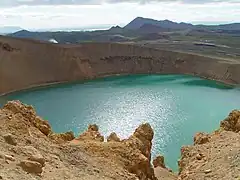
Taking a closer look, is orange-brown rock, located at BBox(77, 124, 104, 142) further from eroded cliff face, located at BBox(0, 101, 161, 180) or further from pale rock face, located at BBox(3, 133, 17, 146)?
pale rock face, located at BBox(3, 133, 17, 146)

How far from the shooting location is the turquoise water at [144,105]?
35.4m

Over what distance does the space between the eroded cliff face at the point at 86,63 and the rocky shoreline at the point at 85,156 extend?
161ft

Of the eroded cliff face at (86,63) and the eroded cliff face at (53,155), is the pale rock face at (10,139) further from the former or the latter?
the eroded cliff face at (86,63)

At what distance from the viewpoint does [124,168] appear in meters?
13.1

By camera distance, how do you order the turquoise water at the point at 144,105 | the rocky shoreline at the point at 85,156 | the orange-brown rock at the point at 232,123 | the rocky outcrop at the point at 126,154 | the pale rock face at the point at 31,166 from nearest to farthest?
the pale rock face at the point at 31,166 → the rocky shoreline at the point at 85,156 → the rocky outcrop at the point at 126,154 → the orange-brown rock at the point at 232,123 → the turquoise water at the point at 144,105

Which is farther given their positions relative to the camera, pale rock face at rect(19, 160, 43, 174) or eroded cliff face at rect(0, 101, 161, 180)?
eroded cliff face at rect(0, 101, 161, 180)

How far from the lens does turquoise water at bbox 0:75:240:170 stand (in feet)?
116

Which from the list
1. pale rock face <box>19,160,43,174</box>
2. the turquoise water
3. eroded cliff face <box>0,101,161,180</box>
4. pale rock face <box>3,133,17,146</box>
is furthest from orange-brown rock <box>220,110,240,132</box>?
pale rock face <box>19,160,43,174</box>

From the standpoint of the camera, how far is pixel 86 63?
7819cm

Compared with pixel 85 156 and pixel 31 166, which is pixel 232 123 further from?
pixel 31 166

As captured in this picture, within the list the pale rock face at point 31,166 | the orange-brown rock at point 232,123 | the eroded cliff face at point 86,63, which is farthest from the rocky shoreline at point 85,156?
the eroded cliff face at point 86,63

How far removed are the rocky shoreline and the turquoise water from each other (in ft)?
42.4

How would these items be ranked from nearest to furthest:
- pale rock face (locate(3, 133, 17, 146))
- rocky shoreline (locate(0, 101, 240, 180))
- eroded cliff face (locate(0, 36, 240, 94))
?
1. rocky shoreline (locate(0, 101, 240, 180))
2. pale rock face (locate(3, 133, 17, 146))
3. eroded cliff face (locate(0, 36, 240, 94))

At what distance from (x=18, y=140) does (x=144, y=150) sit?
7116 millimetres
